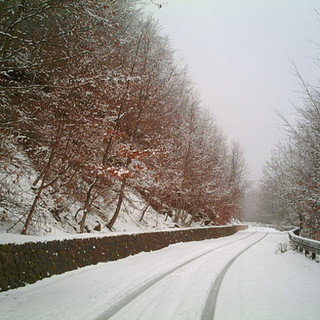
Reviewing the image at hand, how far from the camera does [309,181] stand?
1664 centimetres

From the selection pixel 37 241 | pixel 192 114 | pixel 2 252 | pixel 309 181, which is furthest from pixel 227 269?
pixel 192 114

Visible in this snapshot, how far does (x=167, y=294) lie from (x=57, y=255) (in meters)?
3.64

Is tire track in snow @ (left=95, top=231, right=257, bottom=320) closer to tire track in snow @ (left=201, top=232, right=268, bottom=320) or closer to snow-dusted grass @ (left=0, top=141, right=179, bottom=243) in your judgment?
tire track in snow @ (left=201, top=232, right=268, bottom=320)

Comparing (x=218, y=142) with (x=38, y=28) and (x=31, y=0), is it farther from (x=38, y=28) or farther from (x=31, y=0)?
(x=31, y=0)

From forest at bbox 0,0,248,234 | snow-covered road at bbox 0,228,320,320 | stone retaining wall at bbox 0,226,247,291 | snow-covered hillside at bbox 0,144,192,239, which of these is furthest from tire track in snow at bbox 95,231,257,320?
forest at bbox 0,0,248,234

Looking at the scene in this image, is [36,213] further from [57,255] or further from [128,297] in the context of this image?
[128,297]

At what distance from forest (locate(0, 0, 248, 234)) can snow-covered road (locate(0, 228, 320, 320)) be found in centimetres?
394

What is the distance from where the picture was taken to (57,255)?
27.7 feet

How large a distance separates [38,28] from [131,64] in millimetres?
6823

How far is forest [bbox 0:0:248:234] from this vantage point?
317 inches

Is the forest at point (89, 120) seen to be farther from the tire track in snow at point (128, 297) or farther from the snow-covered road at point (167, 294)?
the tire track in snow at point (128, 297)

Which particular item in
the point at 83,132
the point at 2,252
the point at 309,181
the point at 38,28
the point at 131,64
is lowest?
the point at 2,252

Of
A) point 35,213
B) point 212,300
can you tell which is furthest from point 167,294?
point 35,213

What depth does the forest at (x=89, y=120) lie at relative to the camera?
8055 millimetres
